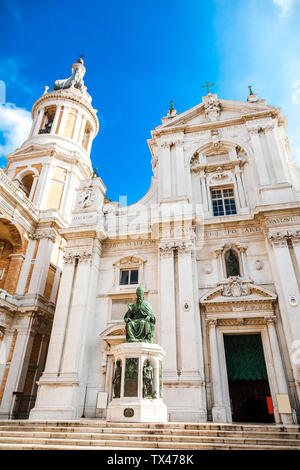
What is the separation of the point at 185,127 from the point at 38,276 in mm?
13437

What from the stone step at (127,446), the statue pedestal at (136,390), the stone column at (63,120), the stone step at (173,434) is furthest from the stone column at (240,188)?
the stone column at (63,120)

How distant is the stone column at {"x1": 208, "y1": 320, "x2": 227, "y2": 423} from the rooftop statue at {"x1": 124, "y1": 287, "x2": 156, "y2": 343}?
13.6 ft

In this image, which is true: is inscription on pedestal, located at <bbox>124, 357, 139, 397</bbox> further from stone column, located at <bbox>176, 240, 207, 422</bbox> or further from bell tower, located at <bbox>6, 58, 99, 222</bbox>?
bell tower, located at <bbox>6, 58, 99, 222</bbox>

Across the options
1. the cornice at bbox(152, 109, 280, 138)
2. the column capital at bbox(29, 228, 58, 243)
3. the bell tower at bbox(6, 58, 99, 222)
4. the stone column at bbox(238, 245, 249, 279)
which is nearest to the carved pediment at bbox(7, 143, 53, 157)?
the bell tower at bbox(6, 58, 99, 222)

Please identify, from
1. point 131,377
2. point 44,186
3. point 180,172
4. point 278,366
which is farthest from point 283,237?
point 44,186

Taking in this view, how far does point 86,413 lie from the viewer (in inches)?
532

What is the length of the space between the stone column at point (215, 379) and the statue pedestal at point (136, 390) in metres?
3.36

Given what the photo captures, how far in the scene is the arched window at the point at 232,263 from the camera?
1518 cm

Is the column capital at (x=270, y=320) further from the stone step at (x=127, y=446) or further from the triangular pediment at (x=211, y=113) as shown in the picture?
the triangular pediment at (x=211, y=113)

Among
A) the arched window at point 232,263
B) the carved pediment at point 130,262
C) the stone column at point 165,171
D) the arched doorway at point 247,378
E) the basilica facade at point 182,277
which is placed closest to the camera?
the basilica facade at point 182,277

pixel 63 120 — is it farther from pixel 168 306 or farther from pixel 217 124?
pixel 168 306

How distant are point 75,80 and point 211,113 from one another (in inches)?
780

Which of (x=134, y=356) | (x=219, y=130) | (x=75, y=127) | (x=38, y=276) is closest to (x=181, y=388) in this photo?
(x=134, y=356)
